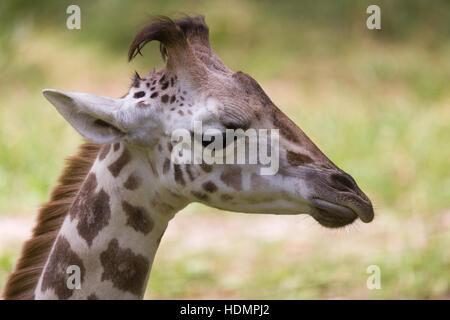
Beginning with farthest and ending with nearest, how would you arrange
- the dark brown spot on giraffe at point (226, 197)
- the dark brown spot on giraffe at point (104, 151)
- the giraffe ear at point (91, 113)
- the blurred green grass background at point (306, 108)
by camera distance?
the blurred green grass background at point (306, 108) → the dark brown spot on giraffe at point (104, 151) → the dark brown spot on giraffe at point (226, 197) → the giraffe ear at point (91, 113)

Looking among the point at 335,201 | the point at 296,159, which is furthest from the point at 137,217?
the point at 335,201

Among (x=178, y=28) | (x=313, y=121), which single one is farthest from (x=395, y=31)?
(x=178, y=28)

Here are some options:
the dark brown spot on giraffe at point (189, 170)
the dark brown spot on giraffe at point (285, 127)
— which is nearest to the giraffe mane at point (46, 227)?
the dark brown spot on giraffe at point (189, 170)

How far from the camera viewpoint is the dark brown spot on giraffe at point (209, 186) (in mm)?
2920

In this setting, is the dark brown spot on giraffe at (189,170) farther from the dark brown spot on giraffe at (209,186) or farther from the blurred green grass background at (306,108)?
the blurred green grass background at (306,108)

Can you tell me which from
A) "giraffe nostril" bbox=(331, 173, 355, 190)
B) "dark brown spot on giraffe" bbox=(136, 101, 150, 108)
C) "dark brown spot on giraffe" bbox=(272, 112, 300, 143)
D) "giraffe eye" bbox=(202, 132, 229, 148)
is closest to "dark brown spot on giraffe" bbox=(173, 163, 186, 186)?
"giraffe eye" bbox=(202, 132, 229, 148)

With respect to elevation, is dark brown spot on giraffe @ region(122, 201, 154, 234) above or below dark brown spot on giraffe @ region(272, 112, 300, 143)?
below

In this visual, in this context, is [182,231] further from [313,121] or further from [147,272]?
[147,272]

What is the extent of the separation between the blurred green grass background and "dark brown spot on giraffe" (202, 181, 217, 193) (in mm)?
1231

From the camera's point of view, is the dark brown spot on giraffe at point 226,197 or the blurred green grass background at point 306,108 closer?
the dark brown spot on giraffe at point 226,197

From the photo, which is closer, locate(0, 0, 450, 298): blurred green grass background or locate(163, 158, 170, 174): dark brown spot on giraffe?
locate(163, 158, 170, 174): dark brown spot on giraffe

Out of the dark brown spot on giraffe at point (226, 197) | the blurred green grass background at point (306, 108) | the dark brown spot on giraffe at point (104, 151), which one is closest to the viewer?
the dark brown spot on giraffe at point (226, 197)

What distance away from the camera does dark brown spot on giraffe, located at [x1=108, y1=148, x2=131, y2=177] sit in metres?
2.97

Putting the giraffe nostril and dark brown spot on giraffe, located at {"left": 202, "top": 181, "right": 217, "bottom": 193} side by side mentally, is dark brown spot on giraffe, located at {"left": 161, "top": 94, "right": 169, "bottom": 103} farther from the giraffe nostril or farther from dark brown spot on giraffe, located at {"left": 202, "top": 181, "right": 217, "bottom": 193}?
the giraffe nostril
